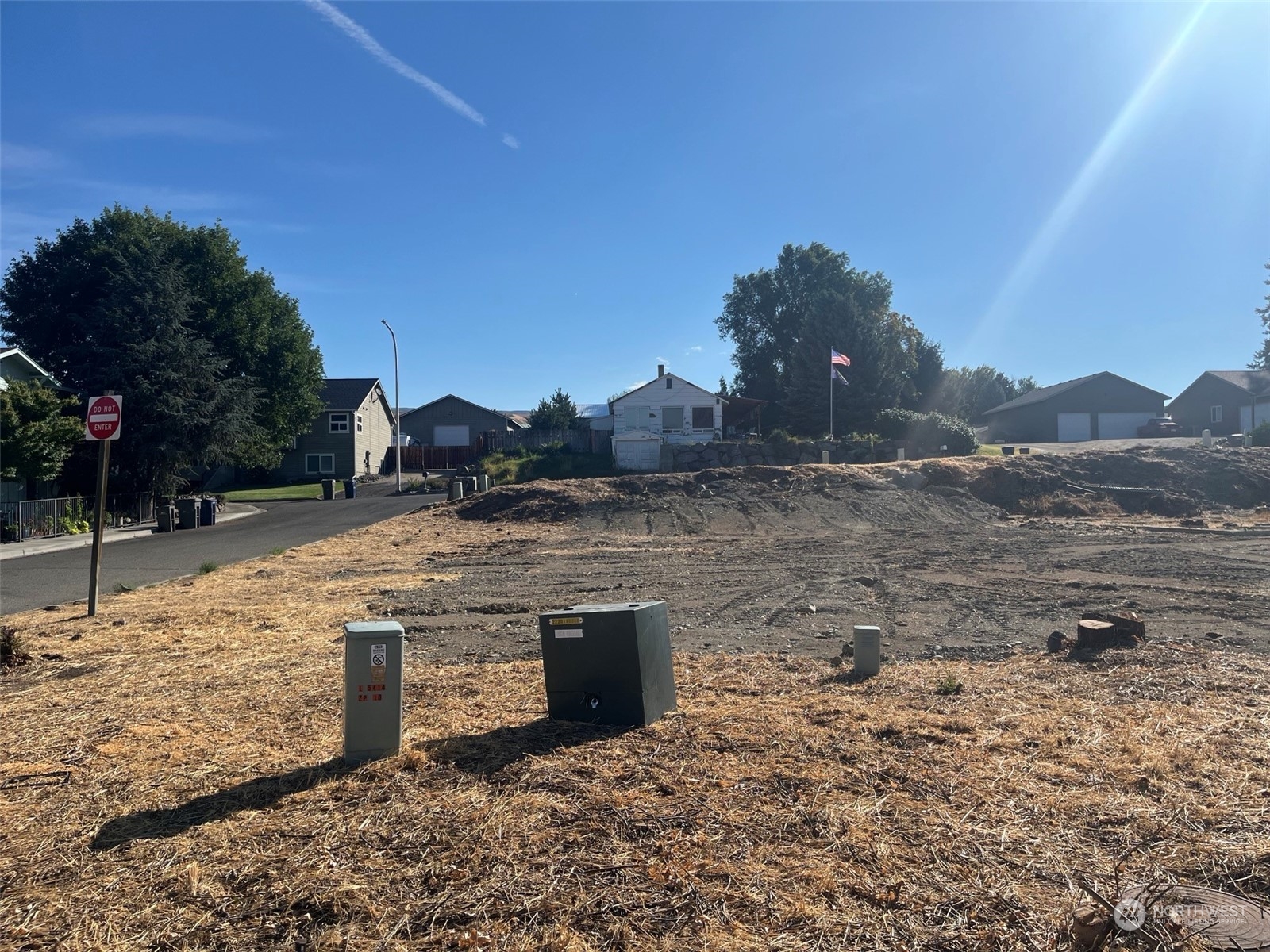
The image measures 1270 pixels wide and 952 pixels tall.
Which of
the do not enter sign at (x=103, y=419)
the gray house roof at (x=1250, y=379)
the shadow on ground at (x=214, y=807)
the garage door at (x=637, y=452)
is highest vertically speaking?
the gray house roof at (x=1250, y=379)

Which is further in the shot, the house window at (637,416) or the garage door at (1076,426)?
the garage door at (1076,426)

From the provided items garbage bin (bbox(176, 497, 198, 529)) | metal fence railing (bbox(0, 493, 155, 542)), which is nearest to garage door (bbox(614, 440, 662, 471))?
garbage bin (bbox(176, 497, 198, 529))

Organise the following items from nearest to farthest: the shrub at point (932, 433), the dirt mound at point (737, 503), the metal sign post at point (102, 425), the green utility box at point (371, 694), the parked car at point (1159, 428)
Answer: the green utility box at point (371, 694) → the metal sign post at point (102, 425) → the dirt mound at point (737, 503) → the shrub at point (932, 433) → the parked car at point (1159, 428)

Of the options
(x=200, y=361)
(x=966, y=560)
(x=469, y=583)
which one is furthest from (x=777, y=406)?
(x=469, y=583)

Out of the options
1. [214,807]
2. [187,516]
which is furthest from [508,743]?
[187,516]

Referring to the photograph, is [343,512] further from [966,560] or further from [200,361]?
[966,560]

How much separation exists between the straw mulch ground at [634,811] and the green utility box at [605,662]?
186 millimetres

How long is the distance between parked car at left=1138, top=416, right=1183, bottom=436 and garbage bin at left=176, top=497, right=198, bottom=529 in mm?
54089

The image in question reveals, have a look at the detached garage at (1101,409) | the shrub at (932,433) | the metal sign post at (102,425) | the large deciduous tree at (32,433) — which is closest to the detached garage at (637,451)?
the shrub at (932,433)

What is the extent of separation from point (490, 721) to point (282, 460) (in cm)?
5296

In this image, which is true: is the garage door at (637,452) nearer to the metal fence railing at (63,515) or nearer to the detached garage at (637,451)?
the detached garage at (637,451)

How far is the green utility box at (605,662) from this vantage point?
574 cm

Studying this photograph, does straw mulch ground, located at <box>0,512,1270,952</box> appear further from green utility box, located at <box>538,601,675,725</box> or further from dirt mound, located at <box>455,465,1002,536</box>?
dirt mound, located at <box>455,465,1002,536</box>

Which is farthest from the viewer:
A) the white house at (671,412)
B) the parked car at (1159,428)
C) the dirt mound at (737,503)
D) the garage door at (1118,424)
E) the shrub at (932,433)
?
the garage door at (1118,424)
